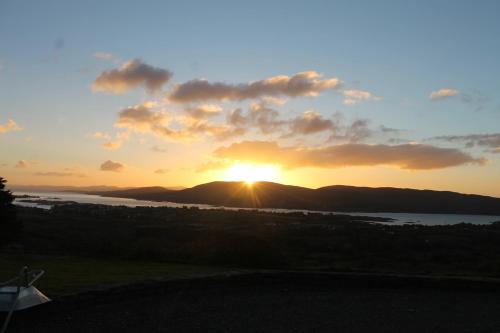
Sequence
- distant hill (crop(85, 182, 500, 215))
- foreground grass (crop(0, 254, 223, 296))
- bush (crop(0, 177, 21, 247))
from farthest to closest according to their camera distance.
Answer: distant hill (crop(85, 182, 500, 215))
bush (crop(0, 177, 21, 247))
foreground grass (crop(0, 254, 223, 296))

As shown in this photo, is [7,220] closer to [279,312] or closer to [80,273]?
[80,273]

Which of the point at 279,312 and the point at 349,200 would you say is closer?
the point at 279,312

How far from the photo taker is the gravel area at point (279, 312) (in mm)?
7988

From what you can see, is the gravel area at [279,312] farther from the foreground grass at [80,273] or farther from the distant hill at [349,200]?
the distant hill at [349,200]

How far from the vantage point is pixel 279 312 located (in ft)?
29.3

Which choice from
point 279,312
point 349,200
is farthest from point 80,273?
point 349,200

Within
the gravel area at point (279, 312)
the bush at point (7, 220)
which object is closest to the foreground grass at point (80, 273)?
the gravel area at point (279, 312)

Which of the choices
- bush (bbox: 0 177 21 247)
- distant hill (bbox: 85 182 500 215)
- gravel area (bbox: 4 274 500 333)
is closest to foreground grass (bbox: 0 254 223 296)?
gravel area (bbox: 4 274 500 333)

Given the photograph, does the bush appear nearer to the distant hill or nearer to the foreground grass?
the foreground grass

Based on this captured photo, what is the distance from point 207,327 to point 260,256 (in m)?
9.08

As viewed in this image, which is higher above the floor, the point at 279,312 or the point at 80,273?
the point at 80,273

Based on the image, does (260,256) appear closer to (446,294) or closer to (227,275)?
(227,275)

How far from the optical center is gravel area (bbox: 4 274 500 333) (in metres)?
7.99

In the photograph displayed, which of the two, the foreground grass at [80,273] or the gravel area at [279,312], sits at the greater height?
the foreground grass at [80,273]
